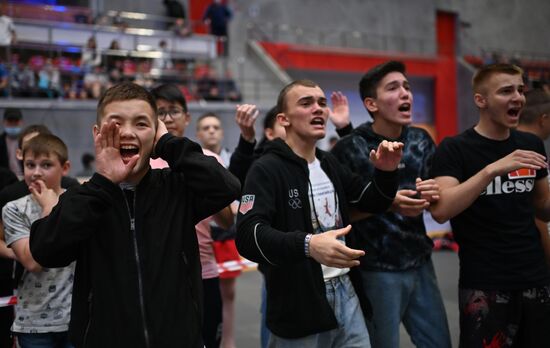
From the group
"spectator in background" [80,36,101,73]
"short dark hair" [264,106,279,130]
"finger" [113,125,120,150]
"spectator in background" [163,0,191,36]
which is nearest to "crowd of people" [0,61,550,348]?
"finger" [113,125,120,150]

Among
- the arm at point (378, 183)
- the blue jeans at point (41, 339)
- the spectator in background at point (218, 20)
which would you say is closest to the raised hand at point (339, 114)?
the arm at point (378, 183)

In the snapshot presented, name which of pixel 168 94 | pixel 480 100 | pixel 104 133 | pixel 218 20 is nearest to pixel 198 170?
pixel 104 133

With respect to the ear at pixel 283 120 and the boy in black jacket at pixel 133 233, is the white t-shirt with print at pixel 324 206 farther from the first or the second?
the boy in black jacket at pixel 133 233

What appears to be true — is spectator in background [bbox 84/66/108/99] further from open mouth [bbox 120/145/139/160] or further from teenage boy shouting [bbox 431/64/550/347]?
open mouth [bbox 120/145/139/160]

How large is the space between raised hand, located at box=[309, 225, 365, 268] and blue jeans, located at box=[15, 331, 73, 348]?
1.78 m

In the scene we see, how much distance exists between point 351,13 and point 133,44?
10481 mm

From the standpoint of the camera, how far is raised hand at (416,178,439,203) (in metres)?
3.12

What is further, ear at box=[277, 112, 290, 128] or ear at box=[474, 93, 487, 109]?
ear at box=[474, 93, 487, 109]

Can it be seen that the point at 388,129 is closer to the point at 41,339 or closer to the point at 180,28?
the point at 41,339

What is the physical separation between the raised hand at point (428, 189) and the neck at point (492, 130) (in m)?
0.65

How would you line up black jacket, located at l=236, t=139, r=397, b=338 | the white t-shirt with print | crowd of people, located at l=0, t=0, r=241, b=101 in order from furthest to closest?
crowd of people, located at l=0, t=0, r=241, b=101
the white t-shirt with print
black jacket, located at l=236, t=139, r=397, b=338

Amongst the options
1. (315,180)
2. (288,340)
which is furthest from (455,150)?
(288,340)

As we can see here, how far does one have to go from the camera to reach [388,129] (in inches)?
147

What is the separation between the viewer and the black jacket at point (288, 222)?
2.88m
